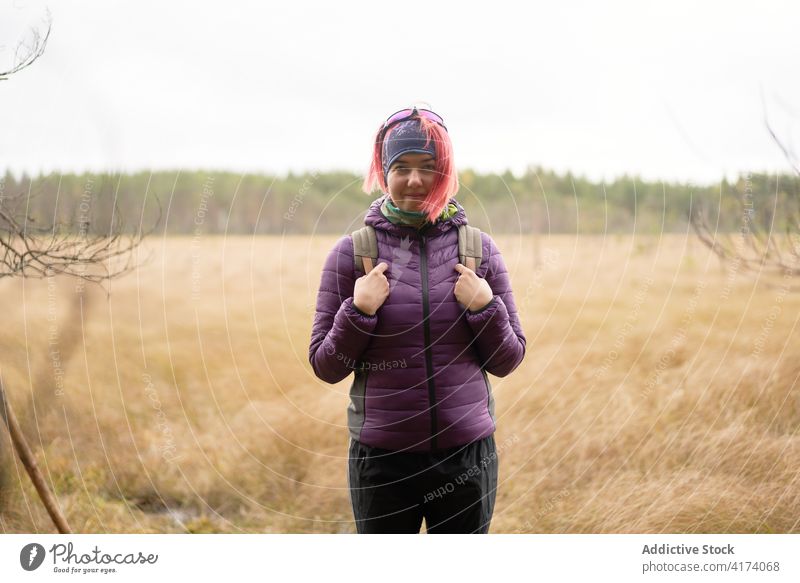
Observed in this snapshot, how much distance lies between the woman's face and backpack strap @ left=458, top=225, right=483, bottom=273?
0.37 ft

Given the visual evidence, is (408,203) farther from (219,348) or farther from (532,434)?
(219,348)

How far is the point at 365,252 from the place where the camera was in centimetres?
140

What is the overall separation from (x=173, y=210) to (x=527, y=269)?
2.44 m

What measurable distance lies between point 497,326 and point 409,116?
47 cm

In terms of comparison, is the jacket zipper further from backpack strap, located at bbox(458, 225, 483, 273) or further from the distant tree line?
the distant tree line

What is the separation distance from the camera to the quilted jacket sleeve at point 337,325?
4.47 ft

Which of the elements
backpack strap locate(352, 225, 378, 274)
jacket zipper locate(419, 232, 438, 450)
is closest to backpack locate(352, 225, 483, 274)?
backpack strap locate(352, 225, 378, 274)

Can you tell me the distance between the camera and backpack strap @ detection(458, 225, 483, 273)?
1.43 meters

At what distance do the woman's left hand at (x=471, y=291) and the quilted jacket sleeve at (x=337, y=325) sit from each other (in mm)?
182
